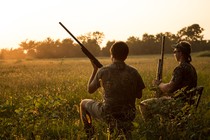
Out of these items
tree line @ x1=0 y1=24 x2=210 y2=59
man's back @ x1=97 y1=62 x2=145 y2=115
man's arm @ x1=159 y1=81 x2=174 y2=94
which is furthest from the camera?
tree line @ x1=0 y1=24 x2=210 y2=59

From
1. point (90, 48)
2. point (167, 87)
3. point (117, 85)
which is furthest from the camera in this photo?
point (90, 48)

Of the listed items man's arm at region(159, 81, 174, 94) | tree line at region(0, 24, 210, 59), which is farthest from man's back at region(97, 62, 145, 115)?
tree line at region(0, 24, 210, 59)

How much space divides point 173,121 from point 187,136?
278 millimetres

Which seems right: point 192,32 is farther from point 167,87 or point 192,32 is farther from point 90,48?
point 167,87

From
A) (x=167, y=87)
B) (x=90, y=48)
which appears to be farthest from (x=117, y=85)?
(x=90, y=48)

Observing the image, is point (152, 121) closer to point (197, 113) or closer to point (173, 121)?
point (173, 121)

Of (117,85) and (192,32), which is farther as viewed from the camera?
(192,32)

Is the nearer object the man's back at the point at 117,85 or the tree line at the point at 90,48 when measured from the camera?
the man's back at the point at 117,85

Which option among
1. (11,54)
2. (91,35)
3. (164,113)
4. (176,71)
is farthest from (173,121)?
(91,35)

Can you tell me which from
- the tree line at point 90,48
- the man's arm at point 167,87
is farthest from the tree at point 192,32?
the man's arm at point 167,87

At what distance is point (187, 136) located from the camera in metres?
4.62

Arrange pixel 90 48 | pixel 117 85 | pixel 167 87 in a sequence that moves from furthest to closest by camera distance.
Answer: pixel 90 48 → pixel 167 87 → pixel 117 85

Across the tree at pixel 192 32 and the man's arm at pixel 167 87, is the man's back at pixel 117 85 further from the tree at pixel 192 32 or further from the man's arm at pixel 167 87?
the tree at pixel 192 32

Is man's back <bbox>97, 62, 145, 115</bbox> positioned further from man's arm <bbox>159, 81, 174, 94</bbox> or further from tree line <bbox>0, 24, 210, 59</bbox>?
tree line <bbox>0, 24, 210, 59</bbox>
